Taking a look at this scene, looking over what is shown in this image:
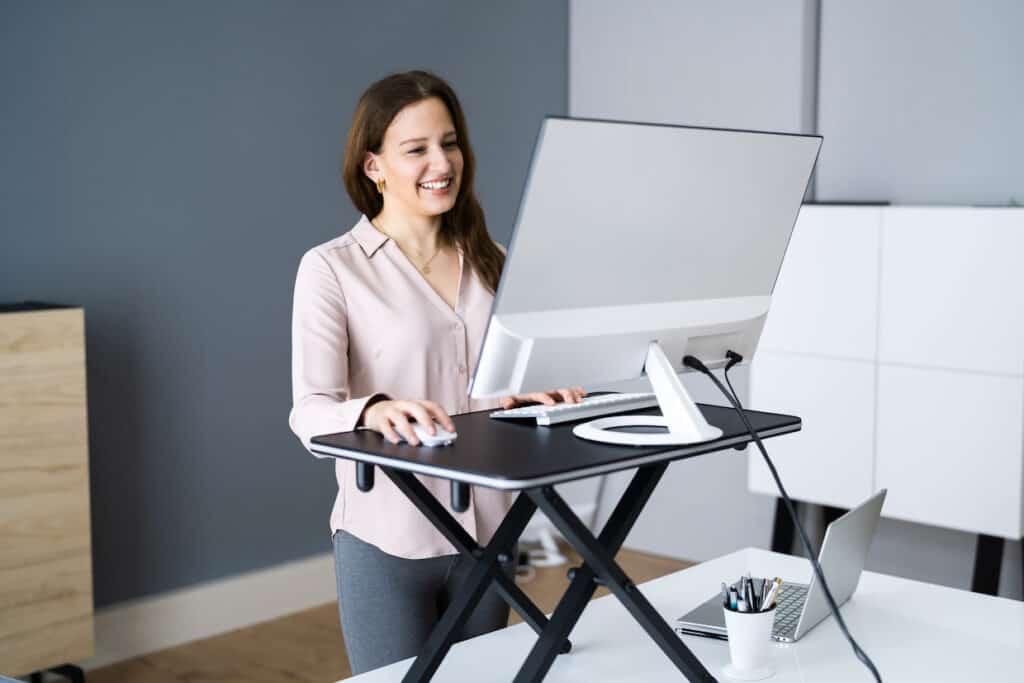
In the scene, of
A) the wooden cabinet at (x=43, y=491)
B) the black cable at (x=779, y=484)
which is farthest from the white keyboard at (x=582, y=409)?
the wooden cabinet at (x=43, y=491)

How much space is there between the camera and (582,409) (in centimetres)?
172

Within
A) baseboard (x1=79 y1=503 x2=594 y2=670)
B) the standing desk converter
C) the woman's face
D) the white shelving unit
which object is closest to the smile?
the woman's face

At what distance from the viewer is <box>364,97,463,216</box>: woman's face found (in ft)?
6.53

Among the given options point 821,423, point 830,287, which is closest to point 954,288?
point 830,287

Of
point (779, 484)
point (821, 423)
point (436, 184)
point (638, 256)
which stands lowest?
point (821, 423)

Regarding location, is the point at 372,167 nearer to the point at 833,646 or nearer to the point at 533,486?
the point at 533,486

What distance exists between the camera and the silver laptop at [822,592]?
1811 millimetres

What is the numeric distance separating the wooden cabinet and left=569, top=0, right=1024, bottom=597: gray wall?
2374mm

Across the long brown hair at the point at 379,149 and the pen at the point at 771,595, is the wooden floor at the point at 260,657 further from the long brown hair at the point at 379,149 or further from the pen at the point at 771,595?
the pen at the point at 771,595

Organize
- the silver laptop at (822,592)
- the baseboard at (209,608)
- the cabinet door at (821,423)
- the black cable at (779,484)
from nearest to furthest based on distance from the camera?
the black cable at (779,484) < the silver laptop at (822,592) < the baseboard at (209,608) < the cabinet door at (821,423)

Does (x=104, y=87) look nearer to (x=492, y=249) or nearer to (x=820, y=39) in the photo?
(x=492, y=249)

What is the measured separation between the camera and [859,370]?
156 inches

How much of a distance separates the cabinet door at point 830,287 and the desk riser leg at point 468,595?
2602 millimetres

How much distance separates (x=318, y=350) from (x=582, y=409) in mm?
446
